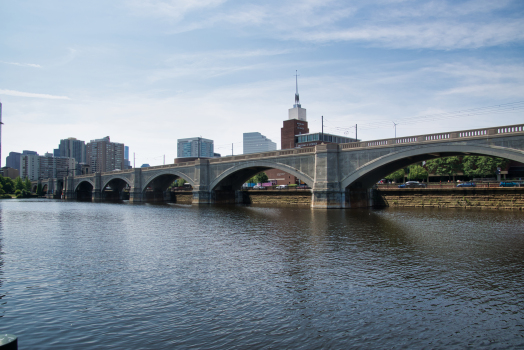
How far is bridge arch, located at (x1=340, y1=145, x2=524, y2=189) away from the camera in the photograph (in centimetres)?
3700

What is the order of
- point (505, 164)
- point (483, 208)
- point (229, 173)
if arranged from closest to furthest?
point (483, 208), point (229, 173), point (505, 164)

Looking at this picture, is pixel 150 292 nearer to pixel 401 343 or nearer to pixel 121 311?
pixel 121 311

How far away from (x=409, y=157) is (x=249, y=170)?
34.0 metres

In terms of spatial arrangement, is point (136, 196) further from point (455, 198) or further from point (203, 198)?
point (455, 198)

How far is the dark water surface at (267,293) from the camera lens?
930 cm

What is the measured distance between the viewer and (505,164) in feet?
262

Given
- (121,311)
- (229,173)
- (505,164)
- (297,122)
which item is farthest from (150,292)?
(297,122)

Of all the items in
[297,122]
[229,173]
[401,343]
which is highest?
[297,122]

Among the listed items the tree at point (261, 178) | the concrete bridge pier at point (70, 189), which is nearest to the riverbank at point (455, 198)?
the tree at point (261, 178)

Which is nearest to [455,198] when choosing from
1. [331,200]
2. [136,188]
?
[331,200]

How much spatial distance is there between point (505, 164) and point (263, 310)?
86.9 meters

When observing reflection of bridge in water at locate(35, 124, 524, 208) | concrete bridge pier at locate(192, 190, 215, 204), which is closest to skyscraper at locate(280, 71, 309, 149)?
reflection of bridge in water at locate(35, 124, 524, 208)

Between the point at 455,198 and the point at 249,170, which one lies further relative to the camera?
the point at 249,170

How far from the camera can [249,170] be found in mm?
72688
